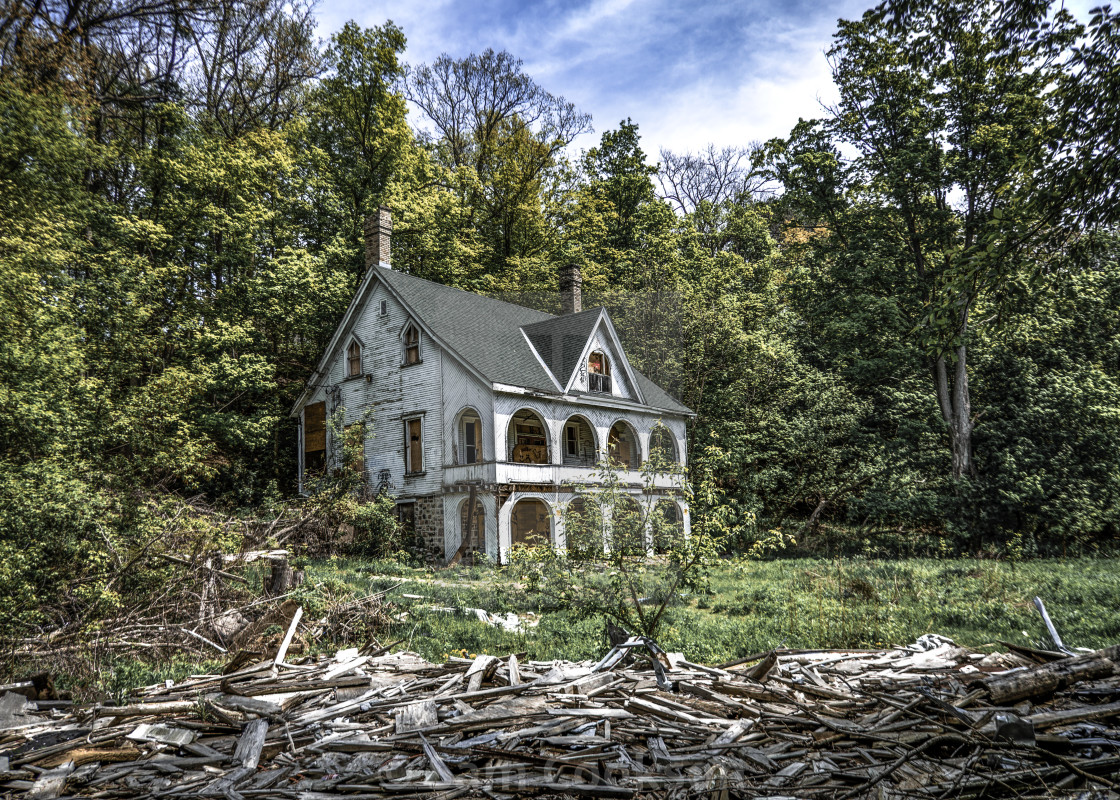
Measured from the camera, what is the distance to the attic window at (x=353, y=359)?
25.8m

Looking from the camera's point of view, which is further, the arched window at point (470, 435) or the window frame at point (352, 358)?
the window frame at point (352, 358)

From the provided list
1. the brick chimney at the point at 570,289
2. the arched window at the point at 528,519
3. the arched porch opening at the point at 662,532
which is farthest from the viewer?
the brick chimney at the point at 570,289

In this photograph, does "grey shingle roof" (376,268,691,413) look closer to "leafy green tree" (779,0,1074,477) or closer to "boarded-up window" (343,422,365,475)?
"boarded-up window" (343,422,365,475)

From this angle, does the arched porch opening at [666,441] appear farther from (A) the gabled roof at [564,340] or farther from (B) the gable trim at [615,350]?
(A) the gabled roof at [564,340]

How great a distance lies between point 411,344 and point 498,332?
3135mm

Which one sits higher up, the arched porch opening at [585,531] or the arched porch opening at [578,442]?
the arched porch opening at [578,442]

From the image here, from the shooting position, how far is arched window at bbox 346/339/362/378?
2580cm

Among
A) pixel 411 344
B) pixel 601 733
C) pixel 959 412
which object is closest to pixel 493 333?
pixel 411 344

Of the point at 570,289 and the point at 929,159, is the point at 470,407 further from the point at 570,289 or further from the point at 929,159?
the point at 929,159

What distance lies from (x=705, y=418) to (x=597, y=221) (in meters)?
11.6

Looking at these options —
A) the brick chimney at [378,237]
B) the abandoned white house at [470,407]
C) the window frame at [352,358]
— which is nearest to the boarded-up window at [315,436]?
the abandoned white house at [470,407]

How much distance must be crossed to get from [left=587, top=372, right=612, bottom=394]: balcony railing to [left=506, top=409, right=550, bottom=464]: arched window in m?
2.15

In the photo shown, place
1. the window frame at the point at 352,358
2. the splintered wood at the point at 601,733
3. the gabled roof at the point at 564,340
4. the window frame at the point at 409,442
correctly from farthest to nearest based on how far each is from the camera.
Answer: the window frame at the point at 352,358, the gabled roof at the point at 564,340, the window frame at the point at 409,442, the splintered wood at the point at 601,733

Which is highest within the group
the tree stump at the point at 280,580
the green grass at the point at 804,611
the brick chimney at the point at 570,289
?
the brick chimney at the point at 570,289
